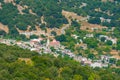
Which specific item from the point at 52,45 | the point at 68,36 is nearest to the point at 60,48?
the point at 52,45

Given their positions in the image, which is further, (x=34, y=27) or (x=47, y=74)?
(x=34, y=27)

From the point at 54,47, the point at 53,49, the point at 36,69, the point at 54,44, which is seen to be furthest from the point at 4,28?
the point at 36,69

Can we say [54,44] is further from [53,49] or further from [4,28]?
[4,28]

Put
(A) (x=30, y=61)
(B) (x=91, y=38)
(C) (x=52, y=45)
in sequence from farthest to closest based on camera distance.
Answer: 1. (B) (x=91, y=38)
2. (C) (x=52, y=45)
3. (A) (x=30, y=61)

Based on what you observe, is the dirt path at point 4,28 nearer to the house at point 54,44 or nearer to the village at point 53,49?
the village at point 53,49

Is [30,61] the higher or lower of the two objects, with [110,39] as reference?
higher

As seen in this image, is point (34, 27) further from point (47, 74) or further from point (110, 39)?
point (47, 74)
